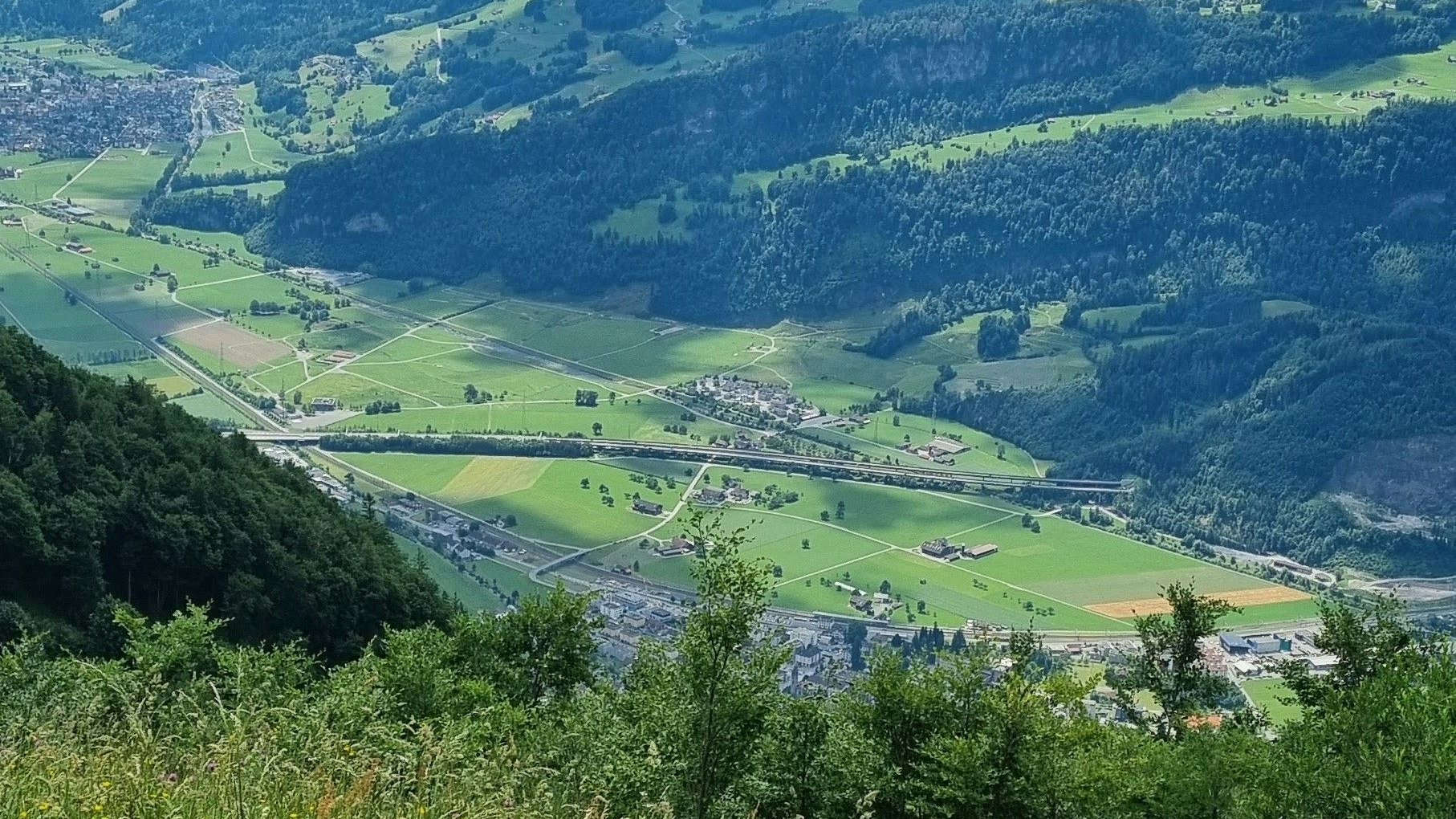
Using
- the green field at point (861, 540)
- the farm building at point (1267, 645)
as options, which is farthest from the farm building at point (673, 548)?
the farm building at point (1267, 645)

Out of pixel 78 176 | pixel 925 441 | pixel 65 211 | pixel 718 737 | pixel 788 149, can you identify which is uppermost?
pixel 788 149

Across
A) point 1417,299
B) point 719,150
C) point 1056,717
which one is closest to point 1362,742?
point 1056,717

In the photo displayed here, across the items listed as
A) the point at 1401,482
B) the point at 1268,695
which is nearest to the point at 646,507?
the point at 1268,695

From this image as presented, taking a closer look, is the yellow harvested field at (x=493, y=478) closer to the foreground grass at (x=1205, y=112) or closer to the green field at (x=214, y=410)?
the green field at (x=214, y=410)

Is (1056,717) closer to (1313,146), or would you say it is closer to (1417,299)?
(1417,299)

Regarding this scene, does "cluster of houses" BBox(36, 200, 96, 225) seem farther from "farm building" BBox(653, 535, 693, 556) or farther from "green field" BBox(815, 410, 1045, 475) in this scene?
"farm building" BBox(653, 535, 693, 556)

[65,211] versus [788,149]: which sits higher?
[788,149]

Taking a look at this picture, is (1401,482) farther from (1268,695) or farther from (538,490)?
(538,490)

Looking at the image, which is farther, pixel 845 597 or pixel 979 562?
pixel 979 562
